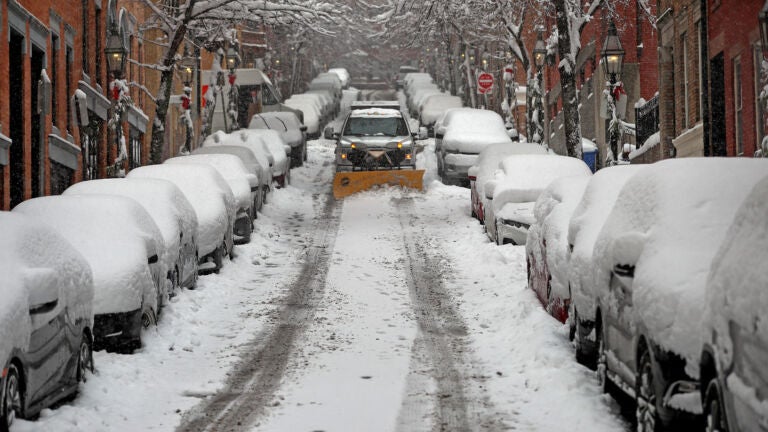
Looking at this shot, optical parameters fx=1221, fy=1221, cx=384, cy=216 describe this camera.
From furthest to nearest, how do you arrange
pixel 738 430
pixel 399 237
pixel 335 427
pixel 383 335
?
1. pixel 399 237
2. pixel 383 335
3. pixel 335 427
4. pixel 738 430

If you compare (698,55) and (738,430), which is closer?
(738,430)

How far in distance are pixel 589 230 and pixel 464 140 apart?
65.0 ft

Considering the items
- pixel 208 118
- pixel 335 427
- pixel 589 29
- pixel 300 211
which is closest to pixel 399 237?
pixel 300 211

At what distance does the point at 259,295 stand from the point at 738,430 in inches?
442

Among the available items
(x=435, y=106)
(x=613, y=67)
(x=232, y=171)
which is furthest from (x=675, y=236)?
(x=435, y=106)

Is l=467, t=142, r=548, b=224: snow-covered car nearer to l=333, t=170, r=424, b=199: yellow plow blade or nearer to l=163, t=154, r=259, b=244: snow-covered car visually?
l=163, t=154, r=259, b=244: snow-covered car

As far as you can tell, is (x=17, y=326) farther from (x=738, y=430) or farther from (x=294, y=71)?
(x=294, y=71)

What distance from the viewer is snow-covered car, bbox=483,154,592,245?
755 inches

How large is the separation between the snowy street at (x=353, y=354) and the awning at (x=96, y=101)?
12.2 m

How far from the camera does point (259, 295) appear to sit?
16484 millimetres

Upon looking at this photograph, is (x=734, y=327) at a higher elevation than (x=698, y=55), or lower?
lower

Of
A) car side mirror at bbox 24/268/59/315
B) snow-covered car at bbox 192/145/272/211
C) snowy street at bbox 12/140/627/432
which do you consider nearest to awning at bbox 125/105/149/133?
snow-covered car at bbox 192/145/272/211

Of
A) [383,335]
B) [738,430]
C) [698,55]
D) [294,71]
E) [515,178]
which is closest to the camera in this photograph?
[738,430]

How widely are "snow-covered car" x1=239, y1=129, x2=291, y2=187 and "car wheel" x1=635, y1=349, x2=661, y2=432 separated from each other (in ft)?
69.6
